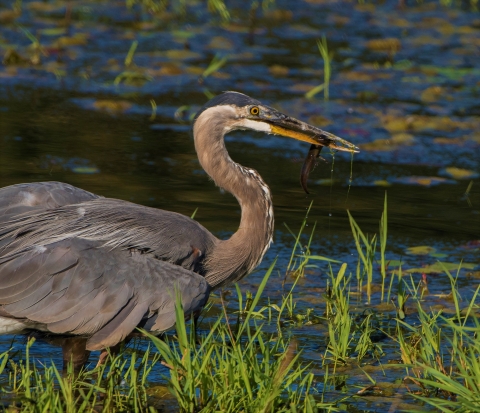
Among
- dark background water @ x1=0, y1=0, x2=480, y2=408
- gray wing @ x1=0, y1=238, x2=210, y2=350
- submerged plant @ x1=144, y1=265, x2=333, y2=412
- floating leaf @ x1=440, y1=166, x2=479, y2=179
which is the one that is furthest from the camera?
floating leaf @ x1=440, y1=166, x2=479, y2=179

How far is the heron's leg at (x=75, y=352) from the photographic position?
5.01 metres

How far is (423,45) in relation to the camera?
12.3 meters

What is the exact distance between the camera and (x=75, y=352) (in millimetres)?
5031

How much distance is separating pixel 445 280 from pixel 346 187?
72.7 inches

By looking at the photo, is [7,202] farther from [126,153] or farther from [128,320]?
[126,153]

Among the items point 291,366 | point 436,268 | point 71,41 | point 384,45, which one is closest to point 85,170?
point 436,268

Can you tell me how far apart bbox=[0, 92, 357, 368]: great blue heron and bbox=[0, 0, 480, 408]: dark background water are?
2.14ft

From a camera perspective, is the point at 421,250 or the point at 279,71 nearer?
the point at 421,250

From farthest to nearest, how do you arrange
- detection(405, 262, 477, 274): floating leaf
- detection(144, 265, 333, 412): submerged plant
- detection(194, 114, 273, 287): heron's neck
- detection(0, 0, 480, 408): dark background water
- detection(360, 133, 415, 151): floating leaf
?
detection(360, 133, 415, 151): floating leaf, detection(0, 0, 480, 408): dark background water, detection(405, 262, 477, 274): floating leaf, detection(194, 114, 273, 287): heron's neck, detection(144, 265, 333, 412): submerged plant

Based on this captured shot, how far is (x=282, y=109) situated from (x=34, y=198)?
4712 mm

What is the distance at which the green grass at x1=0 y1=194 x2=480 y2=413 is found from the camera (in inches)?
165

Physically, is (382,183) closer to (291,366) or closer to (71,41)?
(291,366)

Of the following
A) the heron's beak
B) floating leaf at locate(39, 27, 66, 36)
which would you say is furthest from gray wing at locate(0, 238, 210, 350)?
floating leaf at locate(39, 27, 66, 36)

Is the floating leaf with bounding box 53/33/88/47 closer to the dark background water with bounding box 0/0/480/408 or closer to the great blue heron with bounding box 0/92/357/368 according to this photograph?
the dark background water with bounding box 0/0/480/408
